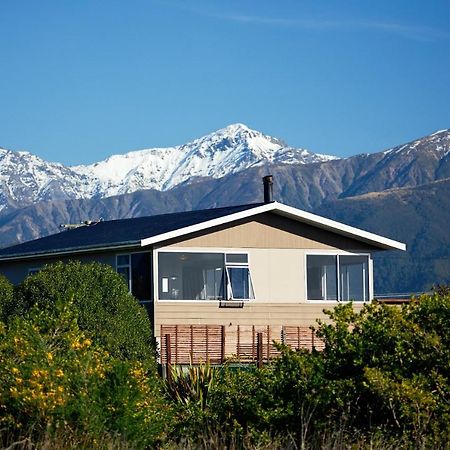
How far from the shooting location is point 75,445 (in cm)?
1343

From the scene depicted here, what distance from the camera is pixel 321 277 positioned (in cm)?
3438

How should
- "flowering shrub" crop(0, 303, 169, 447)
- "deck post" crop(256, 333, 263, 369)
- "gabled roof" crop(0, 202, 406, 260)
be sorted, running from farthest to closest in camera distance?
"gabled roof" crop(0, 202, 406, 260) < "deck post" crop(256, 333, 263, 369) < "flowering shrub" crop(0, 303, 169, 447)

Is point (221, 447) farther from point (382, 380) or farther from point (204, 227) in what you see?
point (204, 227)

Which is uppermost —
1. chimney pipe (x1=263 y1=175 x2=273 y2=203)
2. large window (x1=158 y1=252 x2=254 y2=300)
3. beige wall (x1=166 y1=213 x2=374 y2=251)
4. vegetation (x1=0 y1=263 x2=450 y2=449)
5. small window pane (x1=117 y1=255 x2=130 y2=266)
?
chimney pipe (x1=263 y1=175 x2=273 y2=203)

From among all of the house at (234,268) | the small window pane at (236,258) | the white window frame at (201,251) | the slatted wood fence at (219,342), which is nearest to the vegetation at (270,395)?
the slatted wood fence at (219,342)

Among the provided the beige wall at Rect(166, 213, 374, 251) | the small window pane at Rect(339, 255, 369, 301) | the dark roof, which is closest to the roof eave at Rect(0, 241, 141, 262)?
the dark roof

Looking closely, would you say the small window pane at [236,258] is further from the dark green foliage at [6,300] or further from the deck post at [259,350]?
the dark green foliage at [6,300]


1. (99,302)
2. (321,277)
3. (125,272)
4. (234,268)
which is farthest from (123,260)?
(99,302)

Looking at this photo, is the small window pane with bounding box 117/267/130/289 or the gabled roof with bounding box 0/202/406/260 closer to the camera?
the gabled roof with bounding box 0/202/406/260

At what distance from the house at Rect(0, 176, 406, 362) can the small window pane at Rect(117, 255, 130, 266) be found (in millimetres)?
25

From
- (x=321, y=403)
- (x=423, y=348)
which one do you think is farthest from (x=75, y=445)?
(x=423, y=348)

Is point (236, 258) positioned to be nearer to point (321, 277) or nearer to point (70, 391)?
point (321, 277)

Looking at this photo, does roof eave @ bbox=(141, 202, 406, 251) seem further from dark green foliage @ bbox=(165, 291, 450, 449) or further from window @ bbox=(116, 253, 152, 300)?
dark green foliage @ bbox=(165, 291, 450, 449)

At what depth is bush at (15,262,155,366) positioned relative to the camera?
84.1 feet
